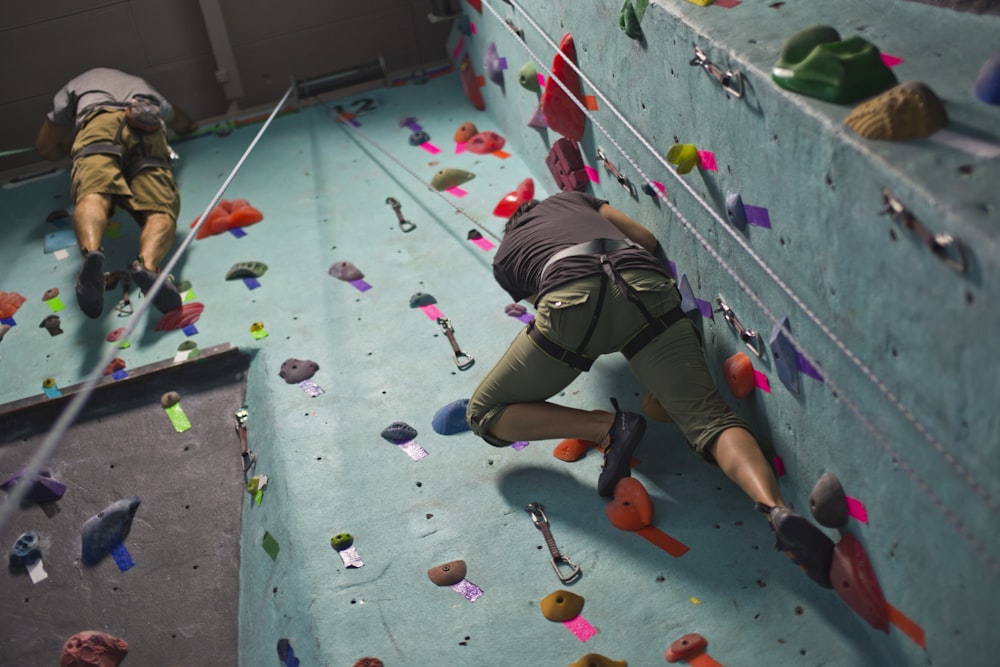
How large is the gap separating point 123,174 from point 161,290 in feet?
2.85

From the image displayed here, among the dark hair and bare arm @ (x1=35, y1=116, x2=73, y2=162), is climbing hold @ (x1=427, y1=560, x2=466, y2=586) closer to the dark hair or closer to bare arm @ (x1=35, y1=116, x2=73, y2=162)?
the dark hair

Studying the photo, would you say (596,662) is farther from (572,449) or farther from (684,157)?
(684,157)

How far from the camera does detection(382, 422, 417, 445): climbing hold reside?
3.60 metres

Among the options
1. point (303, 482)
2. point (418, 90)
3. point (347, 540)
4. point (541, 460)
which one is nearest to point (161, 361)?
point (303, 482)

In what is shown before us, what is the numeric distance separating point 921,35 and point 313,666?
2.23 m

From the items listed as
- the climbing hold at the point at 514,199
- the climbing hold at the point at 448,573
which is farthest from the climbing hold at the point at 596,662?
the climbing hold at the point at 514,199

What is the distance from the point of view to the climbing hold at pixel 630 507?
10.2 feet

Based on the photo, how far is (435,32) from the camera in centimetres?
630

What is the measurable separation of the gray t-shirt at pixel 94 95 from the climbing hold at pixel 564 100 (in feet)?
7.12

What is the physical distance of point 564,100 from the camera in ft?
13.5

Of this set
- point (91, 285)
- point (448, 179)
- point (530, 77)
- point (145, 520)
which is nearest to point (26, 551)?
point (145, 520)

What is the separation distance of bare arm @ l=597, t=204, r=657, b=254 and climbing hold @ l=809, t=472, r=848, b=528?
3.93 ft

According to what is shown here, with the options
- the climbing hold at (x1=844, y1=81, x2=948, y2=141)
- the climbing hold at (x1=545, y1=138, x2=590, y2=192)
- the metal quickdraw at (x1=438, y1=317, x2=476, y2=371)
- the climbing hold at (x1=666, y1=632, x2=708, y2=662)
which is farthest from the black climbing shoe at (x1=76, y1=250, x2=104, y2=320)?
the climbing hold at (x1=844, y1=81, x2=948, y2=141)

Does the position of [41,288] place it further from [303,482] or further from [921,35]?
[921,35]
